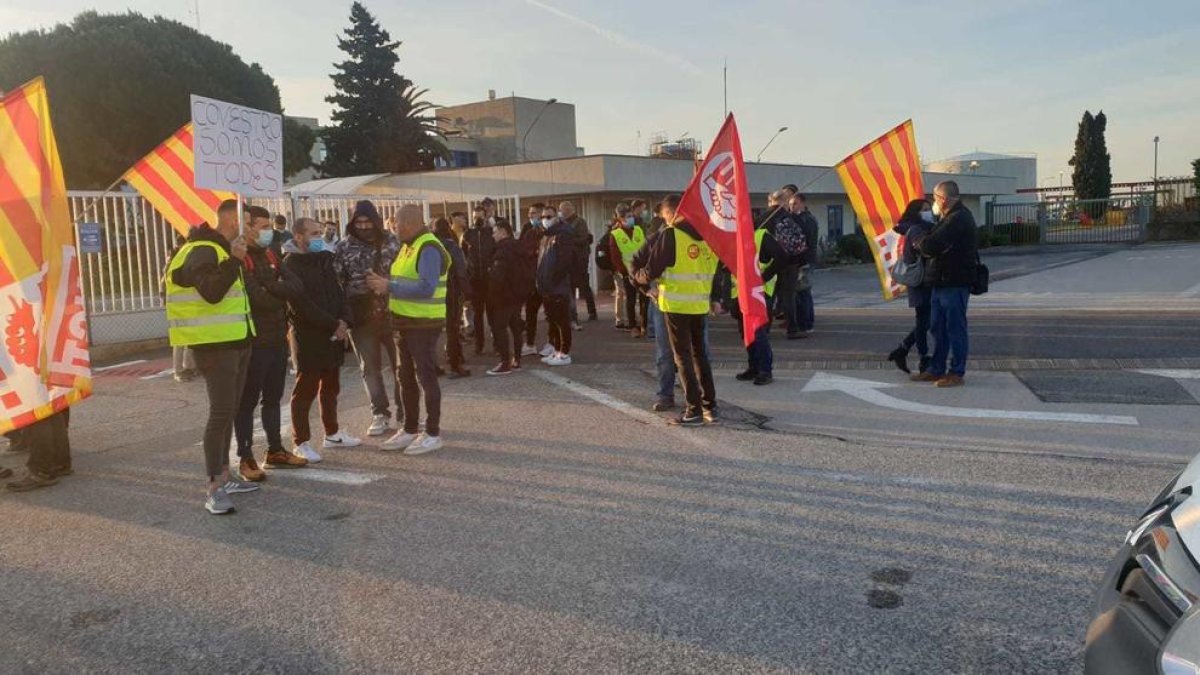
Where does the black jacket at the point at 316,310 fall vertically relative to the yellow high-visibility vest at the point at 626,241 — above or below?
below

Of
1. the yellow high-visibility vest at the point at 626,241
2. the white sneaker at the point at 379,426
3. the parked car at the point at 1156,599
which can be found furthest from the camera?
the yellow high-visibility vest at the point at 626,241

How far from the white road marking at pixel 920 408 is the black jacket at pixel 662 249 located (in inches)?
77.8

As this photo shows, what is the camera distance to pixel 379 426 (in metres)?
7.43

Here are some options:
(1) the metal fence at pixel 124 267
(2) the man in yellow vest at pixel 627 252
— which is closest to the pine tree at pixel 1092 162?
(2) the man in yellow vest at pixel 627 252

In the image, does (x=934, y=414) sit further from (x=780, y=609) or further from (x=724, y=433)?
(x=780, y=609)

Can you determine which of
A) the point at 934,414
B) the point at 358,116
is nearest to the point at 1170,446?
the point at 934,414

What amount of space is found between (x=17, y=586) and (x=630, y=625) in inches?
124

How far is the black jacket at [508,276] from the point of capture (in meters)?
9.95

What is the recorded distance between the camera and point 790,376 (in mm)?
9336

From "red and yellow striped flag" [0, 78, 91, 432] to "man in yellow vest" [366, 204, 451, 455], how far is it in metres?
2.10

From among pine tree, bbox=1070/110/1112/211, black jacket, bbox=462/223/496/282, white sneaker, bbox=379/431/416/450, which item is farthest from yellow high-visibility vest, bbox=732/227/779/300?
pine tree, bbox=1070/110/1112/211

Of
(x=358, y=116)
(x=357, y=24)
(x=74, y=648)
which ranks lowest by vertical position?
(x=74, y=648)

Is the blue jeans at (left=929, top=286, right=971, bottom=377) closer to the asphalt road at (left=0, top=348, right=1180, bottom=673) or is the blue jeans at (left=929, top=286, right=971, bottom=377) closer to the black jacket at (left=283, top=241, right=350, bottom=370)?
the asphalt road at (left=0, top=348, right=1180, bottom=673)

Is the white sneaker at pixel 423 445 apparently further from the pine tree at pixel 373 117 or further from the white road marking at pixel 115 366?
the pine tree at pixel 373 117
